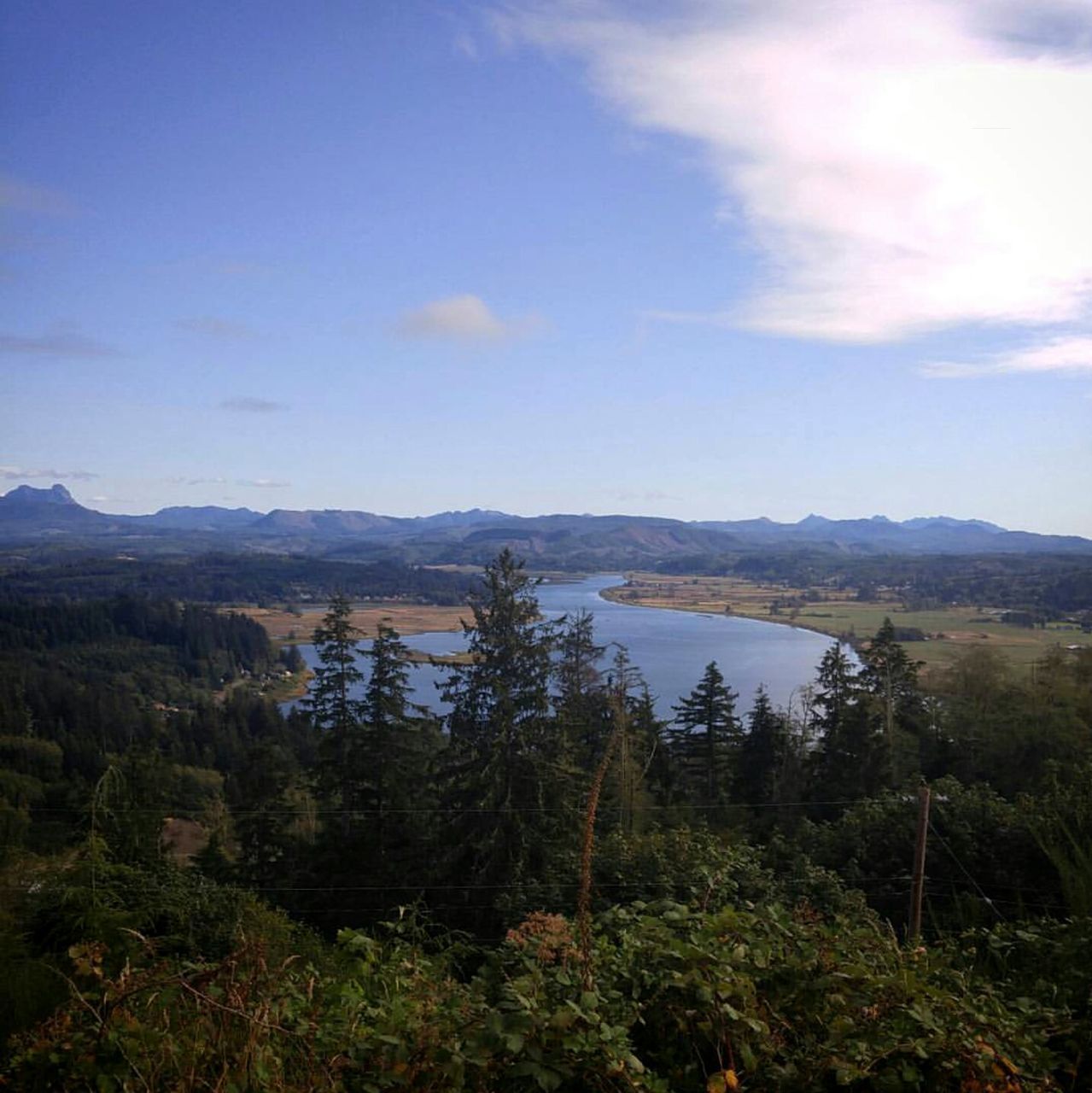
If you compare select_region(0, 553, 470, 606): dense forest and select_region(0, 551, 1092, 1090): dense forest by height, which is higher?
select_region(0, 551, 1092, 1090): dense forest

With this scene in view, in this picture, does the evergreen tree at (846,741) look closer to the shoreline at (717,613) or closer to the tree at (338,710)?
the tree at (338,710)

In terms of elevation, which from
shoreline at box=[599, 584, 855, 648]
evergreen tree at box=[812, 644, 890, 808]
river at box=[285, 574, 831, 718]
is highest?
evergreen tree at box=[812, 644, 890, 808]

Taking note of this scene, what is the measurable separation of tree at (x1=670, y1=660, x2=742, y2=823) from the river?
3.71 m

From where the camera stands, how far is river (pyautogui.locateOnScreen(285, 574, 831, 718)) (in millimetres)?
27531

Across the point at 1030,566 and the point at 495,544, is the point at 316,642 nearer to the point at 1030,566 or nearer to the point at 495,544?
the point at 1030,566

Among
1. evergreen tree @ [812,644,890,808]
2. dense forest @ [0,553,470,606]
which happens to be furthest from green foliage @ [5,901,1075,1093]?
dense forest @ [0,553,470,606]

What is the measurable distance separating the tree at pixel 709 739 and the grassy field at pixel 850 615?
266 inches

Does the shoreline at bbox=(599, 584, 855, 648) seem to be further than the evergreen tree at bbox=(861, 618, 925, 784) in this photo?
Yes

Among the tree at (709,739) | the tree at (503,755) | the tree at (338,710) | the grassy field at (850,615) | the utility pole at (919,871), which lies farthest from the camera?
the grassy field at (850,615)

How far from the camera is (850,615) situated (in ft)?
153

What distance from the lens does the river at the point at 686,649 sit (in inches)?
1084

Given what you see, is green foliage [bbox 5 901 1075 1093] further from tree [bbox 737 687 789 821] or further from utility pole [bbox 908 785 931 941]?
tree [bbox 737 687 789 821]

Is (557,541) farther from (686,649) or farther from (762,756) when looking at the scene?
(762,756)

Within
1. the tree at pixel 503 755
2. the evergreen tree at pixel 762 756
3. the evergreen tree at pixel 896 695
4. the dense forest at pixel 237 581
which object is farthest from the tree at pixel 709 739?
the dense forest at pixel 237 581
